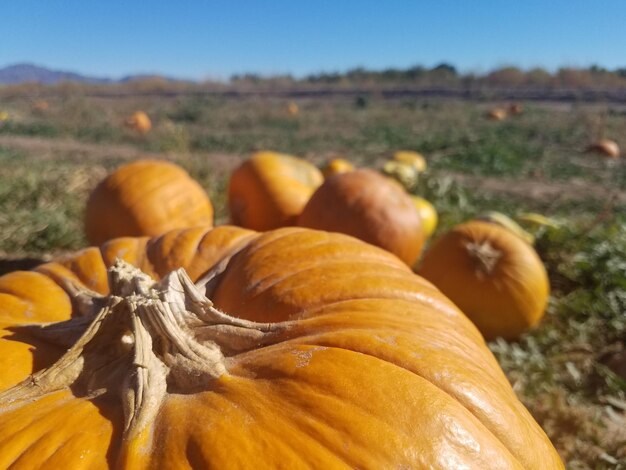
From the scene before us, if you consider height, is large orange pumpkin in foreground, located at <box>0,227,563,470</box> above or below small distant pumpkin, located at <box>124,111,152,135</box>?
above

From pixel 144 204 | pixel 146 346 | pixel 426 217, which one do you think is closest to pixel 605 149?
pixel 426 217

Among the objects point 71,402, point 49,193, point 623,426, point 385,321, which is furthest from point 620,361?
point 49,193

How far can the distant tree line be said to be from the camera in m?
49.7

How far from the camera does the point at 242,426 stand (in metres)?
1.09

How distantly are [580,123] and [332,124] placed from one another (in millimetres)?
13883

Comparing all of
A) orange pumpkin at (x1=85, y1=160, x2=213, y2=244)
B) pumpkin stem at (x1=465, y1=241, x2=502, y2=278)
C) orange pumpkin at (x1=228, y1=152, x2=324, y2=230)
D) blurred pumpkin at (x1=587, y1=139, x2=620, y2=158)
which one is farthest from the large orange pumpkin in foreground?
blurred pumpkin at (x1=587, y1=139, x2=620, y2=158)

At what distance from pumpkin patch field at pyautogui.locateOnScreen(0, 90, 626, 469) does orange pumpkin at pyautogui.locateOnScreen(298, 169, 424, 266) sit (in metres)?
0.01

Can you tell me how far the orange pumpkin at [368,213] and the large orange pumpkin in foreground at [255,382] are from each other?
1.79 meters

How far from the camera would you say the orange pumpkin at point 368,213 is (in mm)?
3434

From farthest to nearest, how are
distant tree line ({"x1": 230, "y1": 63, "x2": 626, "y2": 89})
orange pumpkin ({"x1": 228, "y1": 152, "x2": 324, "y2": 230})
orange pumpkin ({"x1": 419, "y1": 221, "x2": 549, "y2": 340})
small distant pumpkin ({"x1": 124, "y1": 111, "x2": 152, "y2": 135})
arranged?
distant tree line ({"x1": 230, "y1": 63, "x2": 626, "y2": 89}) < small distant pumpkin ({"x1": 124, "y1": 111, "x2": 152, "y2": 135}) < orange pumpkin ({"x1": 228, "y1": 152, "x2": 324, "y2": 230}) < orange pumpkin ({"x1": 419, "y1": 221, "x2": 549, "y2": 340})

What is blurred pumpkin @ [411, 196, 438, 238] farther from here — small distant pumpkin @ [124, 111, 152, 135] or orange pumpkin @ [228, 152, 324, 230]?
small distant pumpkin @ [124, 111, 152, 135]

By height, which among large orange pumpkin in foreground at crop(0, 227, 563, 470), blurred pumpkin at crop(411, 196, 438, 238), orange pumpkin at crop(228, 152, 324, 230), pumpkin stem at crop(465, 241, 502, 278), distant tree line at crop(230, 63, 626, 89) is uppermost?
large orange pumpkin in foreground at crop(0, 227, 563, 470)

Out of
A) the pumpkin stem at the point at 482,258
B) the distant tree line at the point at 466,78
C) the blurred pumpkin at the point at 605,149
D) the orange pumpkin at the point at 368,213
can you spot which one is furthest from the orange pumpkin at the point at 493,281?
the distant tree line at the point at 466,78

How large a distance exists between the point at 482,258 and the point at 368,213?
842 millimetres
